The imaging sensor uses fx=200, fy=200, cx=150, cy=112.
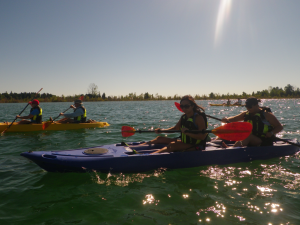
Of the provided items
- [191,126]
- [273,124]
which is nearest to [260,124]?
[273,124]

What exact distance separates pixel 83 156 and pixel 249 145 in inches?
A: 167

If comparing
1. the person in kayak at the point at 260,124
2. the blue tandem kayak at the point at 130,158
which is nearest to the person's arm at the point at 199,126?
the blue tandem kayak at the point at 130,158

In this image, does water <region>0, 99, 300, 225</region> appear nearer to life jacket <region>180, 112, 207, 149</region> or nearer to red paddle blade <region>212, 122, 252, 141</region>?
life jacket <region>180, 112, 207, 149</region>

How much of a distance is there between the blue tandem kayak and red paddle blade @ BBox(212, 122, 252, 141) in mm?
343

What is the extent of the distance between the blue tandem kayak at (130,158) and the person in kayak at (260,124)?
21 centimetres

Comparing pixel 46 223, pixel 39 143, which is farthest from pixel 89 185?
pixel 39 143

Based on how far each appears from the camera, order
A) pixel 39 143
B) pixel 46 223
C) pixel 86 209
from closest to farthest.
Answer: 1. pixel 46 223
2. pixel 86 209
3. pixel 39 143

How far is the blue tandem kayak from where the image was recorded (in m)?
4.09

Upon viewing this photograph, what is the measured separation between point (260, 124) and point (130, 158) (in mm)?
3433

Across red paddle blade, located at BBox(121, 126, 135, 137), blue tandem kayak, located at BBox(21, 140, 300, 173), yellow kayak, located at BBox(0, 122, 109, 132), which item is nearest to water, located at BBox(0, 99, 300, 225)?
blue tandem kayak, located at BBox(21, 140, 300, 173)

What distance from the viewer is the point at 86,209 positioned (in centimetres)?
304

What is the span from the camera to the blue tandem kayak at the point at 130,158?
13.4ft

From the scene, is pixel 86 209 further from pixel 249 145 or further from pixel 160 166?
pixel 249 145

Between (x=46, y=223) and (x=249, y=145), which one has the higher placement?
(x=249, y=145)
